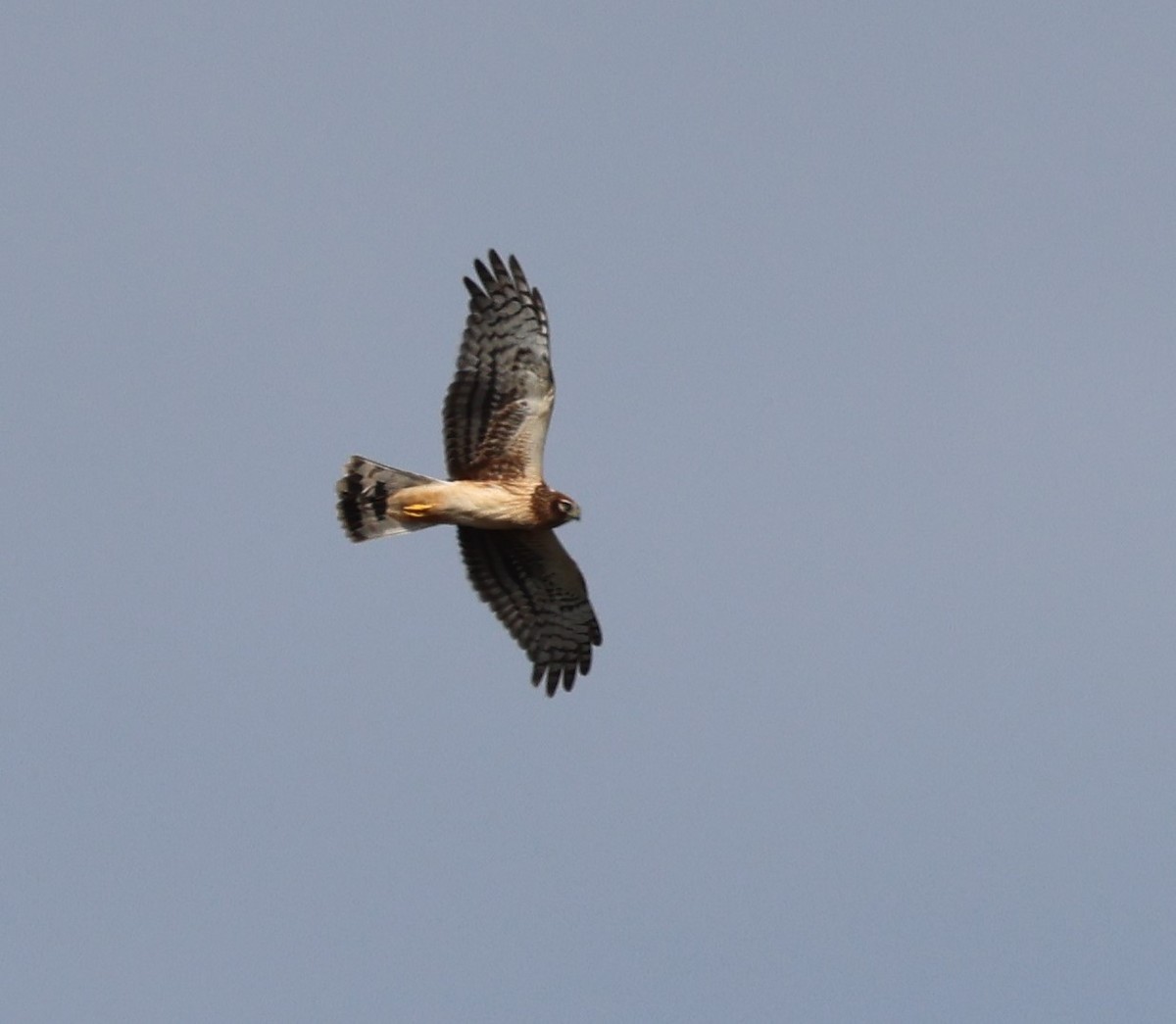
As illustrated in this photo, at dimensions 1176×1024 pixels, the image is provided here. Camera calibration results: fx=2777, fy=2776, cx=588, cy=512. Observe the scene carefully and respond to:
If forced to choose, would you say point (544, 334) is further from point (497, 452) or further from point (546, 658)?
point (546, 658)

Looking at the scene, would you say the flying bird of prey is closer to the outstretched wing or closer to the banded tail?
the banded tail

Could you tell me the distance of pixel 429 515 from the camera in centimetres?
2319

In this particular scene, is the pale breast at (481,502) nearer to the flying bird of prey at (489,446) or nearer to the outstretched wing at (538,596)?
the flying bird of prey at (489,446)

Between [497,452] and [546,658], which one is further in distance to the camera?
[546,658]

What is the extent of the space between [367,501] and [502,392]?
1532mm

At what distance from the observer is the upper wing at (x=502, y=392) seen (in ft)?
75.4

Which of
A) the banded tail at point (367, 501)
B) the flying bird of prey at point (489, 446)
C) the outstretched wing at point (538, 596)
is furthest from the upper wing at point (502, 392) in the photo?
the outstretched wing at point (538, 596)

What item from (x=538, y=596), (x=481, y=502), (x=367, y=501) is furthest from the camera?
(x=538, y=596)

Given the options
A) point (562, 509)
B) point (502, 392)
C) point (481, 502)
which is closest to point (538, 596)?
point (562, 509)

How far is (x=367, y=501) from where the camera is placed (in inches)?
923

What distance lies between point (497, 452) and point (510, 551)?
4.69 feet

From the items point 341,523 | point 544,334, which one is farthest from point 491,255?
point 341,523

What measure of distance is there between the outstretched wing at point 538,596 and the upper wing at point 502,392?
1.00m

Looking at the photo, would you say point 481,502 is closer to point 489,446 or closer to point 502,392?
point 489,446
